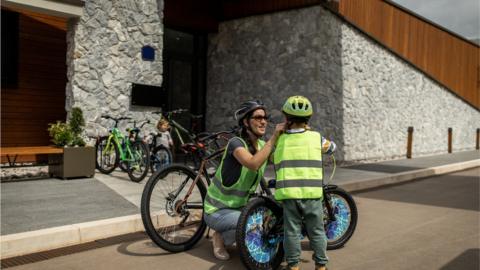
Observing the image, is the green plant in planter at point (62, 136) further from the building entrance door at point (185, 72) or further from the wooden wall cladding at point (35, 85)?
the building entrance door at point (185, 72)

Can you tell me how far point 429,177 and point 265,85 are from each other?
5018 millimetres

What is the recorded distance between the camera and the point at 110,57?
31.5ft

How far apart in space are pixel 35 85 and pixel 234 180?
831 cm

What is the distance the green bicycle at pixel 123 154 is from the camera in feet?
26.7

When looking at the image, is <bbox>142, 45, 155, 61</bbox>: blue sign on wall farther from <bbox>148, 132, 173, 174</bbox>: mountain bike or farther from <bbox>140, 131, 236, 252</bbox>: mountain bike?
<bbox>140, 131, 236, 252</bbox>: mountain bike

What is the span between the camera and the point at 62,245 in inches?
182

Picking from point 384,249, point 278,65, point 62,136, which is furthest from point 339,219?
point 278,65

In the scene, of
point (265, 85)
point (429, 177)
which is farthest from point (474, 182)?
point (265, 85)

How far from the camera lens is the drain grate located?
414 cm

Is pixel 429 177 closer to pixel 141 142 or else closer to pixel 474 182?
pixel 474 182

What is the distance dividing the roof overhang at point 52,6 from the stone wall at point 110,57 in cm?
26

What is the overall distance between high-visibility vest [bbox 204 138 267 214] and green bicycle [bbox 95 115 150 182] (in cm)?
404

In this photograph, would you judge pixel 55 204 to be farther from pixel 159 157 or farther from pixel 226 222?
pixel 226 222

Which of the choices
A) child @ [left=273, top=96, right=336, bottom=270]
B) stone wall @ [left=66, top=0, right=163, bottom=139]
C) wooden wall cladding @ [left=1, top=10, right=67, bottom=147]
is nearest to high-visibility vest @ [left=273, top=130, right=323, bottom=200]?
child @ [left=273, top=96, right=336, bottom=270]
